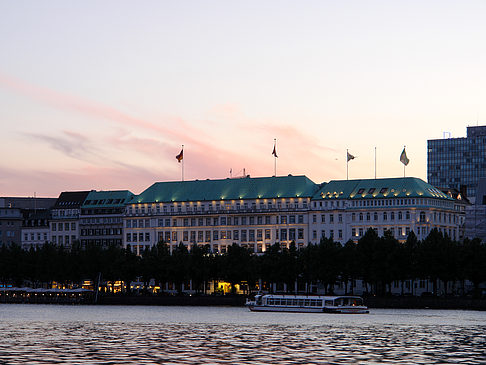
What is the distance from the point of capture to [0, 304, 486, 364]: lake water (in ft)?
301

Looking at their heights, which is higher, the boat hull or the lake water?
the boat hull

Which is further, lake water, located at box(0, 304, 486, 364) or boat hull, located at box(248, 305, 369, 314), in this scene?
boat hull, located at box(248, 305, 369, 314)

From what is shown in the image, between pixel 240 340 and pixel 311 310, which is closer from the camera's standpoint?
pixel 240 340

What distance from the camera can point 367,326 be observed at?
144m

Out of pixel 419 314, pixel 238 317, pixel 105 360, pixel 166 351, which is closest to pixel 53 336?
pixel 166 351

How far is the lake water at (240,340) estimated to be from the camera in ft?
301

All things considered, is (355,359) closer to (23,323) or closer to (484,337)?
(484,337)

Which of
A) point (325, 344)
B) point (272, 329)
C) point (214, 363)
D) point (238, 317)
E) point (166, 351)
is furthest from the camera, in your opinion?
point (238, 317)

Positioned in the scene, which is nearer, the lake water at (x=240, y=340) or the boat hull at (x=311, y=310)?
the lake water at (x=240, y=340)

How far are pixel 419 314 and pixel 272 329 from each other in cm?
4661

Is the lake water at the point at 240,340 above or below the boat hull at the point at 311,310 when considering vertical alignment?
below

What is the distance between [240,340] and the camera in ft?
372

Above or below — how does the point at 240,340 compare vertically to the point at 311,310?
below

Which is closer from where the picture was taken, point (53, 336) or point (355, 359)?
point (355, 359)
